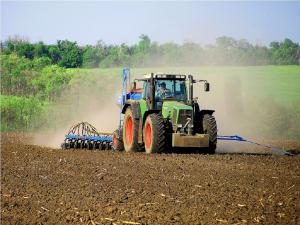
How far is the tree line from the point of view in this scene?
45312 mm

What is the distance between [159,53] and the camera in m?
52.0

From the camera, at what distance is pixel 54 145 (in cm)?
2678

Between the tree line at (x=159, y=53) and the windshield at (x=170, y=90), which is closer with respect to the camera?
the windshield at (x=170, y=90)

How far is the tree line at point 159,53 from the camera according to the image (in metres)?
45.3

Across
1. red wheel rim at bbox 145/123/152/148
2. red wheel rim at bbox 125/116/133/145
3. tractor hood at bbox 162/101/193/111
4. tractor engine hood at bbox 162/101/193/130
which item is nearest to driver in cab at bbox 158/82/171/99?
tractor hood at bbox 162/101/193/111

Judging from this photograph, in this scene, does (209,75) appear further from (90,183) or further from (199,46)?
(90,183)

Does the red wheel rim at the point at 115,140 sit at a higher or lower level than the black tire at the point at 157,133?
lower

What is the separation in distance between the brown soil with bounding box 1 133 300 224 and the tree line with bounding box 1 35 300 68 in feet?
77.3

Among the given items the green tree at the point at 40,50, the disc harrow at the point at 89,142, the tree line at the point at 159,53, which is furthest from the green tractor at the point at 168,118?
the green tree at the point at 40,50

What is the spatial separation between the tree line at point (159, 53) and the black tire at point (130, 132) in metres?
18.8

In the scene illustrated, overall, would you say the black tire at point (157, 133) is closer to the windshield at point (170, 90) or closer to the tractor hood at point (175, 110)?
the tractor hood at point (175, 110)

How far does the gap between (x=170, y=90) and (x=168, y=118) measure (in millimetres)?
994

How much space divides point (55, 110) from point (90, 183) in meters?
28.6

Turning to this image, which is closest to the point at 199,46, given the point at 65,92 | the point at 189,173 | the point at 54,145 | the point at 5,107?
the point at 65,92
